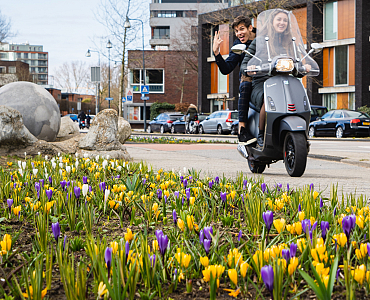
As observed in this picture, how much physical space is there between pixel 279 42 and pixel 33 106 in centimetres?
643

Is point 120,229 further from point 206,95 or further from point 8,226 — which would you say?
point 206,95

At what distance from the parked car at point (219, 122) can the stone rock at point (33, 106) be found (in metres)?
18.7

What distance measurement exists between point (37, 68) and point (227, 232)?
183328mm

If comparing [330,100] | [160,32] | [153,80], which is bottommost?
[330,100]

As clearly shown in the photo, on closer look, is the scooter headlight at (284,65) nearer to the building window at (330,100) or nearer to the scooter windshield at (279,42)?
the scooter windshield at (279,42)

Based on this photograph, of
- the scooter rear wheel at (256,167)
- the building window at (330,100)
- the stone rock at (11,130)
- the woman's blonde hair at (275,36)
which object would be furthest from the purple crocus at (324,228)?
the building window at (330,100)

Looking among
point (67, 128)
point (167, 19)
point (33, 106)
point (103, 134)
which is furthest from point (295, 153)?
point (167, 19)

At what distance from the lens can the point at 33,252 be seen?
7.08 feet

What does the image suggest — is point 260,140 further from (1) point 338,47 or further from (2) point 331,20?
(2) point 331,20

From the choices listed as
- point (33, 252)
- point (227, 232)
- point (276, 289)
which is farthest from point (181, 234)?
point (276, 289)

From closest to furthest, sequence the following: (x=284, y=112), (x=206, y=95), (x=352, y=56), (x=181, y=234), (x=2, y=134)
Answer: (x=181, y=234) < (x=284, y=112) < (x=2, y=134) < (x=352, y=56) < (x=206, y=95)

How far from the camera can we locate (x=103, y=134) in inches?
348

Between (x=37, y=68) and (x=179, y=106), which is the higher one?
(x=37, y=68)

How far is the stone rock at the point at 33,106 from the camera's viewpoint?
10.9 meters
